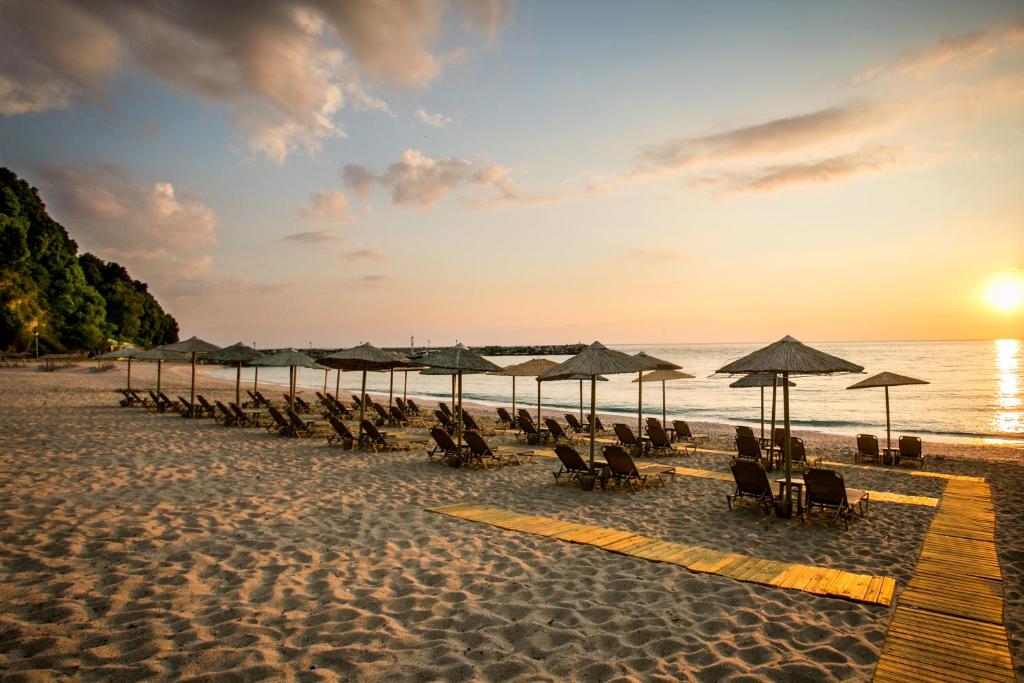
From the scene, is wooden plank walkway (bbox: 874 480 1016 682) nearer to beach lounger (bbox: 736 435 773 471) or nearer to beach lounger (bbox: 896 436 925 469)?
beach lounger (bbox: 736 435 773 471)

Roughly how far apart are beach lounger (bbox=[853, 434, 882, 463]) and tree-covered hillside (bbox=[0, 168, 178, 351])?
207ft

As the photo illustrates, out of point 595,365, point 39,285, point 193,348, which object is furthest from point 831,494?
point 39,285

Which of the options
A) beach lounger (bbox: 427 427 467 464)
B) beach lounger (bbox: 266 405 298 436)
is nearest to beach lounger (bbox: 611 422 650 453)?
beach lounger (bbox: 427 427 467 464)

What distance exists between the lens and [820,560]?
17.9 ft

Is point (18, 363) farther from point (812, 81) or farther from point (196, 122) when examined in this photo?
point (812, 81)

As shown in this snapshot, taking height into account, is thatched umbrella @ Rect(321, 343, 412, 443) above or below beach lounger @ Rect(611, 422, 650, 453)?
above

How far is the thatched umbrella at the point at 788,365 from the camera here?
22.8ft

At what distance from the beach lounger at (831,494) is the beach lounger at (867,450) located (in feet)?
21.5

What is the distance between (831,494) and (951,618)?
2.66 meters

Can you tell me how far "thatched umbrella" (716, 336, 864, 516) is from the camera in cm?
694

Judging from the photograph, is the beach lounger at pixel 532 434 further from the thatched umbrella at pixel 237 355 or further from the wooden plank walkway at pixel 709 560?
the thatched umbrella at pixel 237 355

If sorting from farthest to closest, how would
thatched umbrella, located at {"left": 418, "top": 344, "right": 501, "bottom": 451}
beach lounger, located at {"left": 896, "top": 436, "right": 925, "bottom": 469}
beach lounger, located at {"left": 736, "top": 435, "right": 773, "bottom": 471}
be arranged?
beach lounger, located at {"left": 896, "top": 436, "right": 925, "bottom": 469} < beach lounger, located at {"left": 736, "top": 435, "right": 773, "bottom": 471} < thatched umbrella, located at {"left": 418, "top": 344, "right": 501, "bottom": 451}

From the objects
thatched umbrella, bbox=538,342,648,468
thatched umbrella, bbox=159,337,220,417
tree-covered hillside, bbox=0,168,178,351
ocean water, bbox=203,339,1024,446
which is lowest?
ocean water, bbox=203,339,1024,446

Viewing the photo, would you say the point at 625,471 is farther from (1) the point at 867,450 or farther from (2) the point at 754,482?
(1) the point at 867,450
